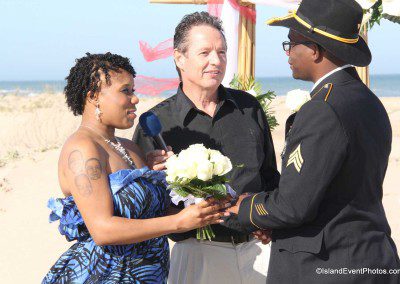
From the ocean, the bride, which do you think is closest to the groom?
the bride

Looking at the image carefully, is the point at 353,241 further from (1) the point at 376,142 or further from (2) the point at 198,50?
(2) the point at 198,50

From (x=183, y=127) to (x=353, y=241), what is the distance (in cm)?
160

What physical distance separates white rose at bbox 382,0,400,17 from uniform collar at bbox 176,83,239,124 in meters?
1.59

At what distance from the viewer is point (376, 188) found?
3539 millimetres

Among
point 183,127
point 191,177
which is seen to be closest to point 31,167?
point 183,127

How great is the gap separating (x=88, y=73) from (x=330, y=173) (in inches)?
59.3

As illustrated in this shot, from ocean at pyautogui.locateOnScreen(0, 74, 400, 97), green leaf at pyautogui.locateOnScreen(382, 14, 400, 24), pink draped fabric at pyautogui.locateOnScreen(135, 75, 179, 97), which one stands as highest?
green leaf at pyautogui.locateOnScreen(382, 14, 400, 24)

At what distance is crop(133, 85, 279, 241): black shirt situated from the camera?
4.58 m

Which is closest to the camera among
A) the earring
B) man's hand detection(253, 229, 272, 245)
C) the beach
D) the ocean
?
the earring

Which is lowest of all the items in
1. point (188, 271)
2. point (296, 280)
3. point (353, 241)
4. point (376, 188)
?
point (188, 271)

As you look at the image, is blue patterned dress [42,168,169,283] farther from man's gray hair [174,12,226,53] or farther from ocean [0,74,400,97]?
ocean [0,74,400,97]

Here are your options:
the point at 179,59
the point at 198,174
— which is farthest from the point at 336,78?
the point at 179,59

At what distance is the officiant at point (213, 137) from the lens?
4590mm

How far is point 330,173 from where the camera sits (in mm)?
3309
